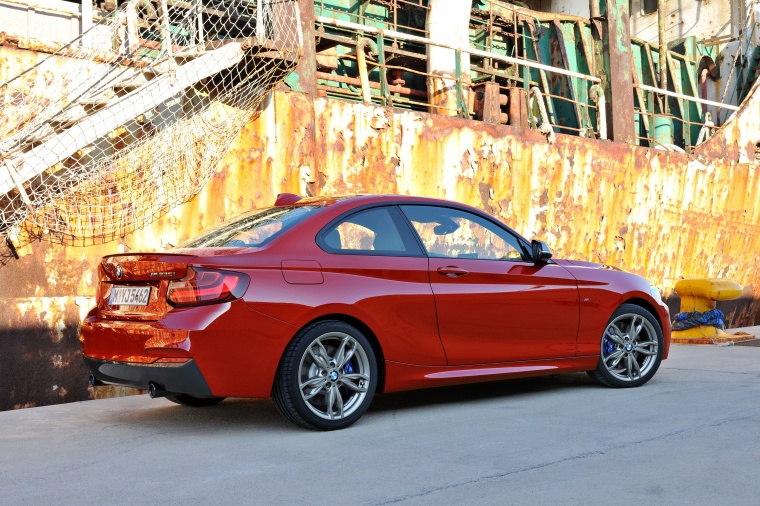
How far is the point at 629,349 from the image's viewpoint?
7.18 metres

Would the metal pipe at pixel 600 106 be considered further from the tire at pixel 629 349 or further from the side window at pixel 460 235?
the side window at pixel 460 235

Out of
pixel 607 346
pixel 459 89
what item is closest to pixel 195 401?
pixel 607 346

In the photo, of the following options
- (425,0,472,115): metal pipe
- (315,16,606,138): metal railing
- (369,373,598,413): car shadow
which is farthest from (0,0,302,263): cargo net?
(425,0,472,115): metal pipe

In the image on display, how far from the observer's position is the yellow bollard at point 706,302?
10.7 m

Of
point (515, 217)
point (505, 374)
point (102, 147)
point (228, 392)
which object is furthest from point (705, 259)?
point (228, 392)

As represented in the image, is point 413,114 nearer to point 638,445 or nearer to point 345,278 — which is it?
point 345,278

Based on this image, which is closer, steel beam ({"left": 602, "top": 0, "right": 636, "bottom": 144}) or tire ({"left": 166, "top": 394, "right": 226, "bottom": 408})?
tire ({"left": 166, "top": 394, "right": 226, "bottom": 408})

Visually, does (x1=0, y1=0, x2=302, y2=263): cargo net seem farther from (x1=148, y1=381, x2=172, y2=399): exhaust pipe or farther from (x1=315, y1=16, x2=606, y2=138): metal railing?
(x1=148, y1=381, x2=172, y2=399): exhaust pipe

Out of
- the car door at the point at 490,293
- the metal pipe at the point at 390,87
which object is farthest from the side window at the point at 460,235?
the metal pipe at the point at 390,87

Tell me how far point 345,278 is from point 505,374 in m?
1.45

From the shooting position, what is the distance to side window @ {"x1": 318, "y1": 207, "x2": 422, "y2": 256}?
5.70 metres

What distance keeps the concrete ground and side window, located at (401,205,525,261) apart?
3.38 ft

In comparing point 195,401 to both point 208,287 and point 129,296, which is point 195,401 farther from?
point 208,287

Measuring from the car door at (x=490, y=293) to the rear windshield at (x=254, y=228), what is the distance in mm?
783
